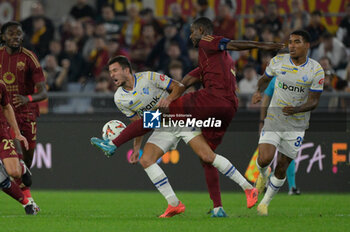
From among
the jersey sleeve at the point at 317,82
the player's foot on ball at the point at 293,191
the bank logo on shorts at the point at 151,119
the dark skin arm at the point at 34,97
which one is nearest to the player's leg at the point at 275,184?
the jersey sleeve at the point at 317,82

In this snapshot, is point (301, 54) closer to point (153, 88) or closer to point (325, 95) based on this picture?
point (153, 88)

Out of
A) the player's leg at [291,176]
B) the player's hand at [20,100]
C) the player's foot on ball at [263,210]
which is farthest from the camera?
the player's leg at [291,176]

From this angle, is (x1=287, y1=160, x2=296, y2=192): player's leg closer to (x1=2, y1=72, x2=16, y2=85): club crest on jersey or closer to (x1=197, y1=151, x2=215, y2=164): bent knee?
(x1=197, y1=151, x2=215, y2=164): bent knee

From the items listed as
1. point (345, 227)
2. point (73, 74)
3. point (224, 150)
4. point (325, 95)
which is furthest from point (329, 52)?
point (345, 227)

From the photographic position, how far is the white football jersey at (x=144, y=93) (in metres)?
9.38

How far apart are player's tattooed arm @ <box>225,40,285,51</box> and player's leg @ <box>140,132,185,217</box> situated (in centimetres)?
134

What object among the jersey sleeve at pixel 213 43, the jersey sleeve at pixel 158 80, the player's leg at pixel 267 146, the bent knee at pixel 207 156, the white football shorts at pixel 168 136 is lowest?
the player's leg at pixel 267 146

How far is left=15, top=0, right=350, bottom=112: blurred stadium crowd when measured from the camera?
15586 mm

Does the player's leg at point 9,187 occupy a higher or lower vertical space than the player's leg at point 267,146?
lower

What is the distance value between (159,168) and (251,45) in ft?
6.01

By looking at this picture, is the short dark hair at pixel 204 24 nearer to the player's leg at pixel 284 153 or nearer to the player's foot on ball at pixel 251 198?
the player's leg at pixel 284 153

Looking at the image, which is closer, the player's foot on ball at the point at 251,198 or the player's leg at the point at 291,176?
the player's foot on ball at the point at 251,198

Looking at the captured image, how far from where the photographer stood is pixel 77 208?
10.9 m

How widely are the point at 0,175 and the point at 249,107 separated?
20.3ft
